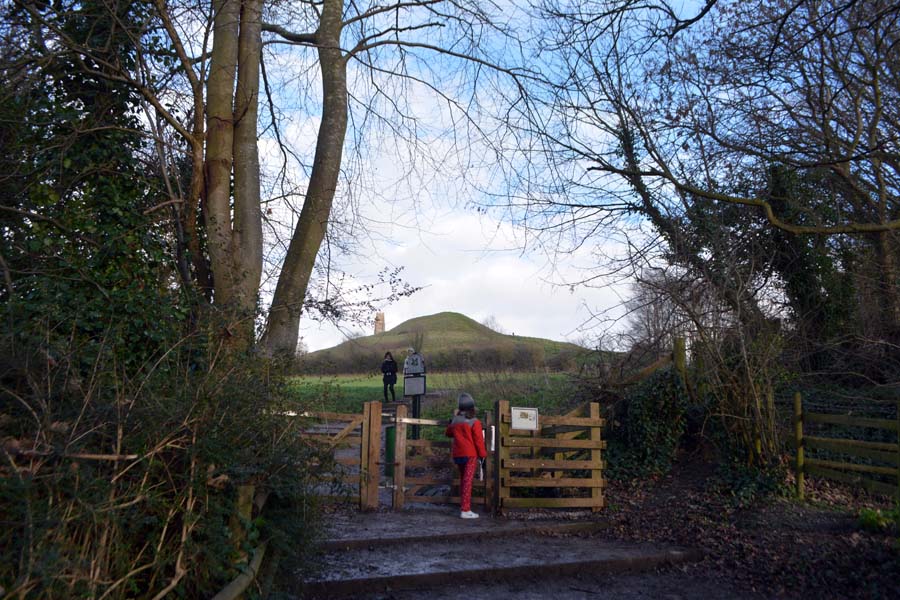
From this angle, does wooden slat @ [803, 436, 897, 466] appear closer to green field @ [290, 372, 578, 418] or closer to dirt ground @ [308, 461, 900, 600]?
dirt ground @ [308, 461, 900, 600]

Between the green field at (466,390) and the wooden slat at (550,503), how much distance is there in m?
2.82

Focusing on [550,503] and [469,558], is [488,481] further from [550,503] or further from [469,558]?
[469,558]

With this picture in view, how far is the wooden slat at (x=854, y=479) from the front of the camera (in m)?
9.34

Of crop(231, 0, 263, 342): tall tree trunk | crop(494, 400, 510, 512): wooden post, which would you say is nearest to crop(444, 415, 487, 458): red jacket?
crop(494, 400, 510, 512): wooden post

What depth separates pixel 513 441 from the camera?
11406 mm

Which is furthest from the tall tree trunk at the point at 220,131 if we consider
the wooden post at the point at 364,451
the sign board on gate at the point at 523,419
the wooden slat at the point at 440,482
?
the sign board on gate at the point at 523,419

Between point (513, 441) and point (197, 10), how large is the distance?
743 cm

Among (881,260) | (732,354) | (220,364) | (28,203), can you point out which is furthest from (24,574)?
(881,260)

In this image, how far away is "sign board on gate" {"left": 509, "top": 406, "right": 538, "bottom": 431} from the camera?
11.3 metres

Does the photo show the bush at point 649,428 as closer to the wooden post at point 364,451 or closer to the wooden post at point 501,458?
the wooden post at point 501,458

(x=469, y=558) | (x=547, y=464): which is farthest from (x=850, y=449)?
(x=469, y=558)

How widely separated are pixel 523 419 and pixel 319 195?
4458 mm

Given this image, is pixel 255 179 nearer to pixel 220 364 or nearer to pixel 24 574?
pixel 220 364

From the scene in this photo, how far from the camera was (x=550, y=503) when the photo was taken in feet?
37.1
